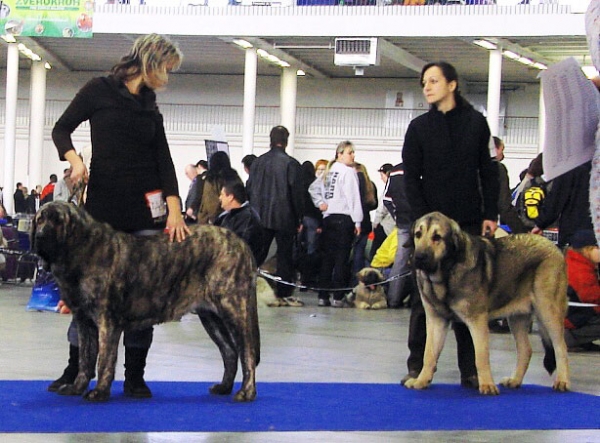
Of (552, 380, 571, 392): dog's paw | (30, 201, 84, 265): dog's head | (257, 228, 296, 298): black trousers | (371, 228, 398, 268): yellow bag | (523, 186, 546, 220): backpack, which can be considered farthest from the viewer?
(371, 228, 398, 268): yellow bag

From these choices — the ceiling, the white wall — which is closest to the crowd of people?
the ceiling

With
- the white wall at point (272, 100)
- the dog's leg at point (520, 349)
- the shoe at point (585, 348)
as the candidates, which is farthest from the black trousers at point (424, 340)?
the white wall at point (272, 100)

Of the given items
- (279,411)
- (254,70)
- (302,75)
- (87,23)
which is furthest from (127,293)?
(302,75)

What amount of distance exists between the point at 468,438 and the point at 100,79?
2584 mm

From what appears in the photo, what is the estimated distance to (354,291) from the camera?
44.4 ft

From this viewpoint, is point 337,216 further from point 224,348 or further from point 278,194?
point 224,348

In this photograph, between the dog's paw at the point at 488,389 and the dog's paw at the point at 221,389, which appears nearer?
the dog's paw at the point at 221,389

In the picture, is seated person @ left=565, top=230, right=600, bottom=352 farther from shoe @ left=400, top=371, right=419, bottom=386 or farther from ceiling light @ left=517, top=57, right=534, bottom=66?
ceiling light @ left=517, top=57, right=534, bottom=66

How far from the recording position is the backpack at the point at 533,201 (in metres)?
8.48

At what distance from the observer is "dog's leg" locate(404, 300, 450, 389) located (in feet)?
21.5

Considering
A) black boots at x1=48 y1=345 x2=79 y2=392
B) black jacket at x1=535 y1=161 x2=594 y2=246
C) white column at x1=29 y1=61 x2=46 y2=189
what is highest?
white column at x1=29 y1=61 x2=46 y2=189

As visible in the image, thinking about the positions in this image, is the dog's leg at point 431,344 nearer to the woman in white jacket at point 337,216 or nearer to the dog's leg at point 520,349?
the dog's leg at point 520,349

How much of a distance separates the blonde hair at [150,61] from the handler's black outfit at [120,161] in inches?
2.7

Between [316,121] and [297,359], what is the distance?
3052cm
